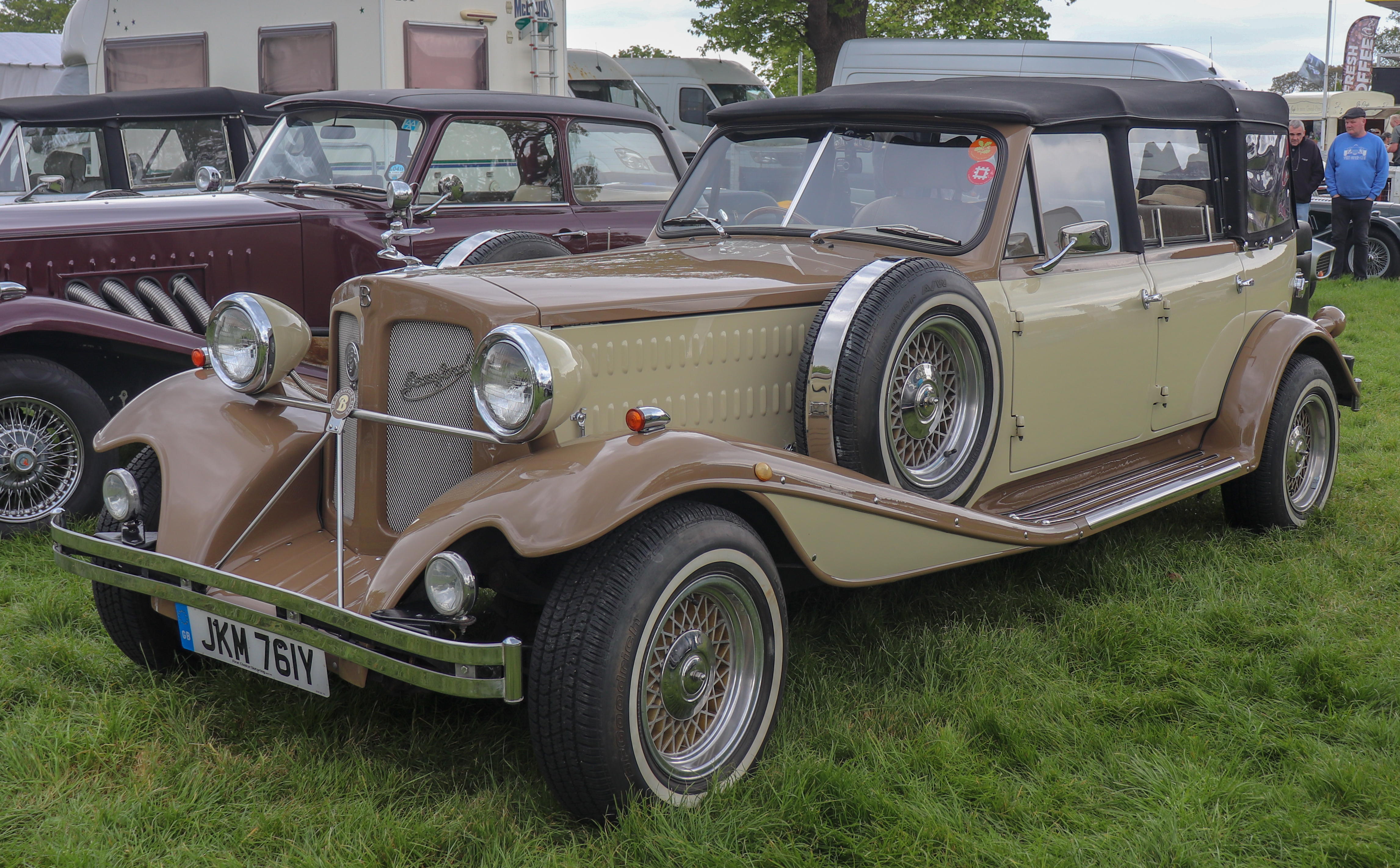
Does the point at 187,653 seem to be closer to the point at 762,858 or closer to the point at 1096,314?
the point at 762,858

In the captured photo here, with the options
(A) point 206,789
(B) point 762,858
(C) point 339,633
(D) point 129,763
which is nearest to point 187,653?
(D) point 129,763

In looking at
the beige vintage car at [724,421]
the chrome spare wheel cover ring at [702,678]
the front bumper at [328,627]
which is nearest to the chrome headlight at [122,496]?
the beige vintage car at [724,421]

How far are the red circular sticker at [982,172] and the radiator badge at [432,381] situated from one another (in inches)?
79.6

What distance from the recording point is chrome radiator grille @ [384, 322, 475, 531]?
117 inches

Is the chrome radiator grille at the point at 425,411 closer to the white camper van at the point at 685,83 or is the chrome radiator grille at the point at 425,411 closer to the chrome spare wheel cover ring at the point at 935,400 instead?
the chrome spare wheel cover ring at the point at 935,400

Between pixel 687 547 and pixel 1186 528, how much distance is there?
330 centimetres

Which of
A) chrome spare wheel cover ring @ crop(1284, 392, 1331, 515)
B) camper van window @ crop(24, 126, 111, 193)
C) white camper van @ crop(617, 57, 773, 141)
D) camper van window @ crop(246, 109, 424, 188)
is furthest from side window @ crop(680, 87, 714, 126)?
chrome spare wheel cover ring @ crop(1284, 392, 1331, 515)

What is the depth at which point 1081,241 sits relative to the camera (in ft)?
12.8

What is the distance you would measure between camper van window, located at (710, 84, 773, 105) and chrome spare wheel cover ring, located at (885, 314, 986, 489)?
19218mm

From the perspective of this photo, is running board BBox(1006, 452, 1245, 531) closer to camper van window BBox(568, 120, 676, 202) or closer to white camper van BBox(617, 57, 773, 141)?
camper van window BBox(568, 120, 676, 202)

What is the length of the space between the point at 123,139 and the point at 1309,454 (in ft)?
24.6

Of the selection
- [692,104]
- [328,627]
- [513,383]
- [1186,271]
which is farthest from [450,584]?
[692,104]

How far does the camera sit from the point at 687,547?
258 cm

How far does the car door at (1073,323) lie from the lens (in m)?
3.98
